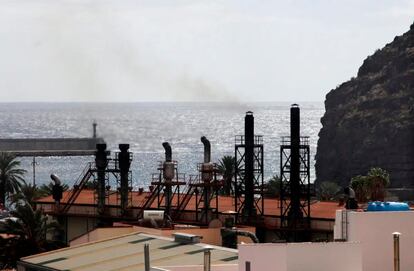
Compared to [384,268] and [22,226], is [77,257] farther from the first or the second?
[22,226]

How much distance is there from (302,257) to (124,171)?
67955mm

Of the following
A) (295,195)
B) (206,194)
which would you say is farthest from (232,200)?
(295,195)

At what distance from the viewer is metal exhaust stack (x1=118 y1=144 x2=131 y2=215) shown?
105m

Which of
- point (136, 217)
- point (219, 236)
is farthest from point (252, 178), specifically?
point (219, 236)

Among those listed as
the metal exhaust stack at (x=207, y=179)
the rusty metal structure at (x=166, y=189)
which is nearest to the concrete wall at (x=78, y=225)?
the rusty metal structure at (x=166, y=189)

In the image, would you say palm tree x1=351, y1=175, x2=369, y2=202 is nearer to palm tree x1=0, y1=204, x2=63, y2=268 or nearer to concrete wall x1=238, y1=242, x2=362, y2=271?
palm tree x1=0, y1=204, x2=63, y2=268

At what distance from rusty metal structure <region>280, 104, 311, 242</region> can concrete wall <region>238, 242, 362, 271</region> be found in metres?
49.1

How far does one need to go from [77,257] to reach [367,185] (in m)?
53.6

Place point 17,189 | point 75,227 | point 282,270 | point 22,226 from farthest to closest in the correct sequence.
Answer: point 17,189
point 75,227
point 22,226
point 282,270

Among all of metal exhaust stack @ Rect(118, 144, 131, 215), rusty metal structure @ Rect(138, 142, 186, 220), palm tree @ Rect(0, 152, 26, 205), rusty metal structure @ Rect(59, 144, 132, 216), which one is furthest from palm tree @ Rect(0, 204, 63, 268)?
palm tree @ Rect(0, 152, 26, 205)

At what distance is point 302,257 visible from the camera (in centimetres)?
3981

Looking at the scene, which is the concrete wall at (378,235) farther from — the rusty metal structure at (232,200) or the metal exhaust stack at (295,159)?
the metal exhaust stack at (295,159)

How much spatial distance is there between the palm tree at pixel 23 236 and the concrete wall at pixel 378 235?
46.1 m

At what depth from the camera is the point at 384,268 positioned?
43.3 metres
